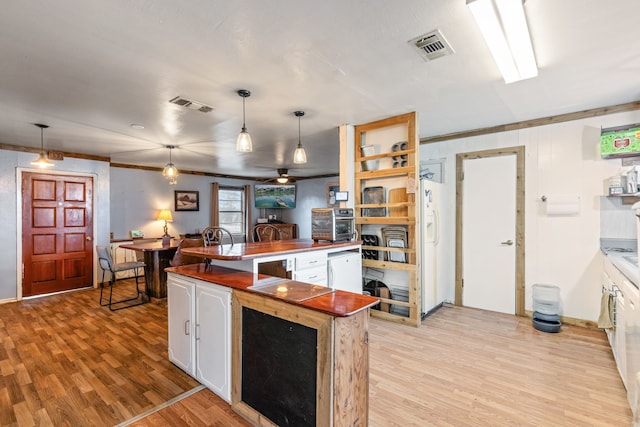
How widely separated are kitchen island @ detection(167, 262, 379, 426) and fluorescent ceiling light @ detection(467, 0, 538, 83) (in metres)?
1.75

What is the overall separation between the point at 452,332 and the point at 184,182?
689 cm

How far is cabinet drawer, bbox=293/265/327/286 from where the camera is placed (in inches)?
112

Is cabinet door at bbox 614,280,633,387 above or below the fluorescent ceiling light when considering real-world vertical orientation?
below

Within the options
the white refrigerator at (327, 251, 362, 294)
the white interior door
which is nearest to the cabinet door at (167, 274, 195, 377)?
the white refrigerator at (327, 251, 362, 294)

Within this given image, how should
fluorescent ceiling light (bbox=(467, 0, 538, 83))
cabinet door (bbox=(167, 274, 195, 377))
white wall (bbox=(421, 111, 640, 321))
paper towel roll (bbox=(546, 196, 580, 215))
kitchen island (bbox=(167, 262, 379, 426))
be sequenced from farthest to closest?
1. paper towel roll (bbox=(546, 196, 580, 215))
2. white wall (bbox=(421, 111, 640, 321))
3. cabinet door (bbox=(167, 274, 195, 377))
4. fluorescent ceiling light (bbox=(467, 0, 538, 83))
5. kitchen island (bbox=(167, 262, 379, 426))

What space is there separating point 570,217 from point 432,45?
9.34 ft

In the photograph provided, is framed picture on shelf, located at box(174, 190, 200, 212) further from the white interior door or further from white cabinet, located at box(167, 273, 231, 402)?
the white interior door

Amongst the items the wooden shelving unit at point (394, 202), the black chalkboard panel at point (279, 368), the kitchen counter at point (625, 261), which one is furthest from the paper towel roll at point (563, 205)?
the black chalkboard panel at point (279, 368)

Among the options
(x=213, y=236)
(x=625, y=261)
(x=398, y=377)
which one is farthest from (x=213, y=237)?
(x=625, y=261)

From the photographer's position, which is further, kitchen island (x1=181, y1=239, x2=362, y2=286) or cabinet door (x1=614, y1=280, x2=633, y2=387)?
kitchen island (x1=181, y1=239, x2=362, y2=286)

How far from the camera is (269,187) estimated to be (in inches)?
356

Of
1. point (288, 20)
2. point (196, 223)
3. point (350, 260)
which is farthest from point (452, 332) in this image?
point (196, 223)

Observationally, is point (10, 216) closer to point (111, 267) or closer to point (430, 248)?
point (111, 267)

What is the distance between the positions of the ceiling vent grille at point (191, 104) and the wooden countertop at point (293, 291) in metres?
1.67
